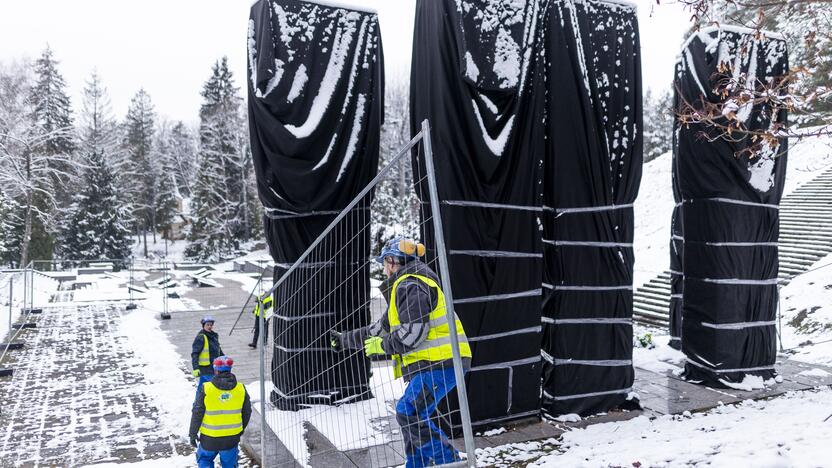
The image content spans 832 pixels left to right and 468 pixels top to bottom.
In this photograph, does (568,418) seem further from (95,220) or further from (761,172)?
(95,220)

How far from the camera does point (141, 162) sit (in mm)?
50406

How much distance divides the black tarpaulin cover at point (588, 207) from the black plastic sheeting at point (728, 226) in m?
1.29

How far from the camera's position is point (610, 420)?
269 inches

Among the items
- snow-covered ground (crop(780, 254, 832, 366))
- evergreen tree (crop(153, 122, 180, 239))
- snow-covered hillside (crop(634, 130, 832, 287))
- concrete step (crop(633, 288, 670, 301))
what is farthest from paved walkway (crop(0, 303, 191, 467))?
evergreen tree (crop(153, 122, 180, 239))

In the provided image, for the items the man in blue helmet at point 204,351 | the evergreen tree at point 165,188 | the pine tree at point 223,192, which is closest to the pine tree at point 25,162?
the pine tree at point 223,192

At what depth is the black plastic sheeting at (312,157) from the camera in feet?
22.2

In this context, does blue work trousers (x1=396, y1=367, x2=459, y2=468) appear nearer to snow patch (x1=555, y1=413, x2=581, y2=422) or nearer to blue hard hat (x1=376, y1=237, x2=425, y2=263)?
blue hard hat (x1=376, y1=237, x2=425, y2=263)

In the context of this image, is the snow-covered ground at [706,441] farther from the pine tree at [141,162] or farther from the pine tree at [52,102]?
the pine tree at [141,162]

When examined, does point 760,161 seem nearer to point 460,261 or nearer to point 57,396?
point 460,261

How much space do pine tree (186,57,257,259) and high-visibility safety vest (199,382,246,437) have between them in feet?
110

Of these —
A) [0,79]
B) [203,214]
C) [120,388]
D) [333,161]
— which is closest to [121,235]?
[203,214]

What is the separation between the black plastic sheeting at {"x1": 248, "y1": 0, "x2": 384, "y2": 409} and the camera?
6.77 m

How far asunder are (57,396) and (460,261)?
22.6 feet

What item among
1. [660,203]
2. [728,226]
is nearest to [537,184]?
[728,226]
